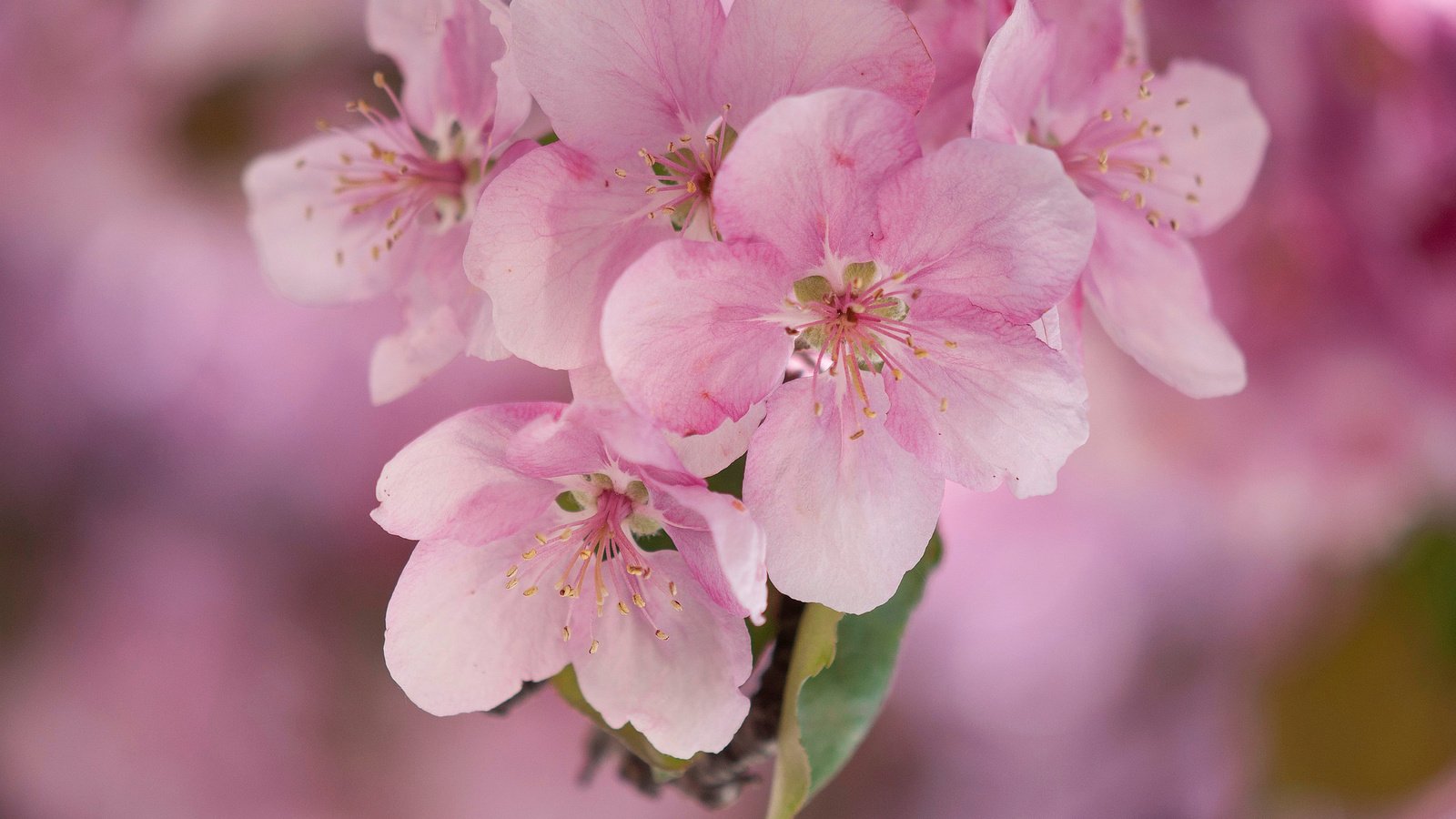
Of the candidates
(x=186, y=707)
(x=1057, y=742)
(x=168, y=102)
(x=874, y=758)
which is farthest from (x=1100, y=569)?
(x=168, y=102)

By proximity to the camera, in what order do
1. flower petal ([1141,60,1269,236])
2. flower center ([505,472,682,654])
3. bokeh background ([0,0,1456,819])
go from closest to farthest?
flower center ([505,472,682,654]), flower petal ([1141,60,1269,236]), bokeh background ([0,0,1456,819])

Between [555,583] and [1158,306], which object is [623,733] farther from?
[1158,306]

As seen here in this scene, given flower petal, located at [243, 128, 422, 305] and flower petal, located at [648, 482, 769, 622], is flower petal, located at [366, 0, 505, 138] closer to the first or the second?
flower petal, located at [243, 128, 422, 305]

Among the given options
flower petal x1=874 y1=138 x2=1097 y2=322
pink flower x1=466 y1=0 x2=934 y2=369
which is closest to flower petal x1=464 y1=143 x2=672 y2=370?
pink flower x1=466 y1=0 x2=934 y2=369

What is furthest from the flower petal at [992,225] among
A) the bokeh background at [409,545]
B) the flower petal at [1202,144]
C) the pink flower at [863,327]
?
the bokeh background at [409,545]

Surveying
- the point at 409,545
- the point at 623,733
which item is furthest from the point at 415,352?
the point at 409,545

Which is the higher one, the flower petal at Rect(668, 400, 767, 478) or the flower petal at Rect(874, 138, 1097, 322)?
the flower petal at Rect(874, 138, 1097, 322)

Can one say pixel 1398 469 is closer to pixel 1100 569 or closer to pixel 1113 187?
pixel 1100 569

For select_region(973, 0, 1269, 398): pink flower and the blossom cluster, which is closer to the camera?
the blossom cluster
